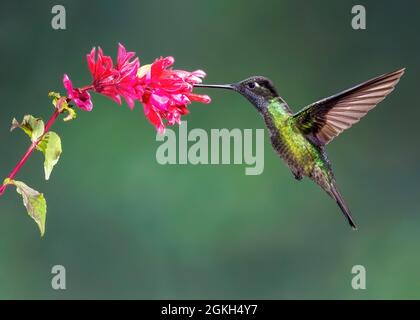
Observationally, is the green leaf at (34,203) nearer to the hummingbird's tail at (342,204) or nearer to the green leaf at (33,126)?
the green leaf at (33,126)

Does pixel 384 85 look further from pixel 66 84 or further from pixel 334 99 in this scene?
pixel 66 84

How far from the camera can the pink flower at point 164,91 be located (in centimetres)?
72

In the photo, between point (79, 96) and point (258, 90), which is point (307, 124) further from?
point (79, 96)

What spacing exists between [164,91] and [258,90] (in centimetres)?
36

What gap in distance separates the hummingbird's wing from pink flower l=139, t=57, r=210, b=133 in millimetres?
316

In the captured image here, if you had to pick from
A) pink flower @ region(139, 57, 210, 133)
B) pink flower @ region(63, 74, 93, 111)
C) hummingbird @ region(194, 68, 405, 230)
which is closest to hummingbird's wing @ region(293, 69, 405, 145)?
hummingbird @ region(194, 68, 405, 230)

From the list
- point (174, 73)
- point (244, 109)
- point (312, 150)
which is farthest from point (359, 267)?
point (174, 73)

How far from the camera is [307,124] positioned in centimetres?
111

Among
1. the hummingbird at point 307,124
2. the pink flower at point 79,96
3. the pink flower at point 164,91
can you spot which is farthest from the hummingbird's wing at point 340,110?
the pink flower at point 79,96

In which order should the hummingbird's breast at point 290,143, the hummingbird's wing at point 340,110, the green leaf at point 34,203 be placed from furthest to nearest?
1. the hummingbird's breast at point 290,143
2. the hummingbird's wing at point 340,110
3. the green leaf at point 34,203

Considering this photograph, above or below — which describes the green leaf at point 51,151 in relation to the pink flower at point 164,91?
below

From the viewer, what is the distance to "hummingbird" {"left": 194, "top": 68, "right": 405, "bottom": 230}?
1.04m

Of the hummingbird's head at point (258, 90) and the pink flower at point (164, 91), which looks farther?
the hummingbird's head at point (258, 90)

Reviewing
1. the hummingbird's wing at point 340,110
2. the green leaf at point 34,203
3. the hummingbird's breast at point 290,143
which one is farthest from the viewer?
the hummingbird's breast at point 290,143
